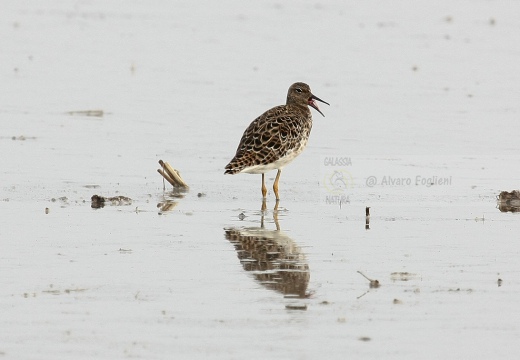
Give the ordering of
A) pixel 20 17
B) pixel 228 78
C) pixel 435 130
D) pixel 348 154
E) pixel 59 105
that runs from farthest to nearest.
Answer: pixel 20 17 < pixel 228 78 < pixel 59 105 < pixel 435 130 < pixel 348 154

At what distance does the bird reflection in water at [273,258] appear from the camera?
982 centimetres

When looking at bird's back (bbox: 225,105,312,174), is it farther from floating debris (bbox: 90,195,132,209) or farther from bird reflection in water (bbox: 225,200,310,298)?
bird reflection in water (bbox: 225,200,310,298)

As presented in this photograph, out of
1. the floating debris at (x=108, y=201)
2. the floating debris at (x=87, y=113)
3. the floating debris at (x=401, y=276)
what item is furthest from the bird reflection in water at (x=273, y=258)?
the floating debris at (x=87, y=113)

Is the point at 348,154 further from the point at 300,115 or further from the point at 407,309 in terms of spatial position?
the point at 407,309

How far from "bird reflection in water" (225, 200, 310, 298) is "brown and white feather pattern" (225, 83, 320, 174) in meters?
1.87

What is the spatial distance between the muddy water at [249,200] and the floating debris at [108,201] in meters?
0.14

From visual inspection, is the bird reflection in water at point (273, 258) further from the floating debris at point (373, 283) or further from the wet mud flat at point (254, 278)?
the floating debris at point (373, 283)

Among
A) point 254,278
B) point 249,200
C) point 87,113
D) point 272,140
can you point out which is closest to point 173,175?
point 249,200

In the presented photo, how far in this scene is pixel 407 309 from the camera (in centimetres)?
914

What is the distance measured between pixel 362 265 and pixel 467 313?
1736 mm

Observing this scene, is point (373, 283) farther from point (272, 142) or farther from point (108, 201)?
point (272, 142)

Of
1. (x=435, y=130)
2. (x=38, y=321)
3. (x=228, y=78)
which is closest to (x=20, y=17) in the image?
(x=228, y=78)

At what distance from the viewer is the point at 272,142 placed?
48.8ft

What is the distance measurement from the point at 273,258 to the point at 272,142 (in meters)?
4.19
